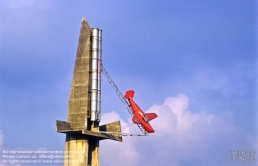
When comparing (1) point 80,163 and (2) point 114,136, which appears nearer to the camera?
(1) point 80,163

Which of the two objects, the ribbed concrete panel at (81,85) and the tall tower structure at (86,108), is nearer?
the tall tower structure at (86,108)

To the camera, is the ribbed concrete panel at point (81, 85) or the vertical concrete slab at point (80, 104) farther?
the ribbed concrete panel at point (81, 85)

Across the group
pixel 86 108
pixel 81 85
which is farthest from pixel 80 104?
pixel 81 85

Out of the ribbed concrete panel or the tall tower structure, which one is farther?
the ribbed concrete panel

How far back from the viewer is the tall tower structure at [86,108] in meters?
56.8

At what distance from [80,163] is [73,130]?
3536 mm

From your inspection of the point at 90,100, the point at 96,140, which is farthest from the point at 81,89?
the point at 96,140

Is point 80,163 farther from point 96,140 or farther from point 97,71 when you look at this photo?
point 97,71

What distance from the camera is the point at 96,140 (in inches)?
Answer: 2320

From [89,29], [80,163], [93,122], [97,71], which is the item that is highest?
[89,29]

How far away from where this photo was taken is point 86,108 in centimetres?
5759

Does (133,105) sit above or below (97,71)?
below

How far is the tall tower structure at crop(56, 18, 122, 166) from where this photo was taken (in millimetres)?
56812

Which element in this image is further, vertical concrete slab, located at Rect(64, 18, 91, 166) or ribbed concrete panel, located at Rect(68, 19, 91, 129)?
ribbed concrete panel, located at Rect(68, 19, 91, 129)
